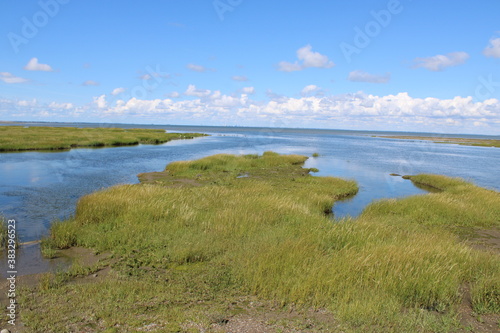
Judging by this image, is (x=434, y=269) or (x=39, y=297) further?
(x=434, y=269)

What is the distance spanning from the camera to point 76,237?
14.1 m

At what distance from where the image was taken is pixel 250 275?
10102mm

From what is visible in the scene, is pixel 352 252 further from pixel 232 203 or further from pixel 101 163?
pixel 101 163

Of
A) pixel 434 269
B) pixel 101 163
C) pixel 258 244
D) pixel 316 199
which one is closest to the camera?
pixel 434 269

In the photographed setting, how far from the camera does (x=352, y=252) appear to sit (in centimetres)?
1102

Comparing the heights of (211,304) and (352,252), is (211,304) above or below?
below

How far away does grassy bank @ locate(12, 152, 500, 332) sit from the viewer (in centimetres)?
811

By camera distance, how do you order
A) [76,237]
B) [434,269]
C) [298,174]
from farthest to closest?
[298,174]
[76,237]
[434,269]

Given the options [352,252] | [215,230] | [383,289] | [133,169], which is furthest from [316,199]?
[133,169]

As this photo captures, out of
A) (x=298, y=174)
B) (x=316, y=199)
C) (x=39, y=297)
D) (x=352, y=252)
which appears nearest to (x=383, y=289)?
(x=352, y=252)

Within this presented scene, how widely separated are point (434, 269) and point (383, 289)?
6.79ft

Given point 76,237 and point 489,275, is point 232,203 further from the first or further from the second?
point 489,275

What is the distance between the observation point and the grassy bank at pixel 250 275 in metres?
8.11

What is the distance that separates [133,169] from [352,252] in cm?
3403
